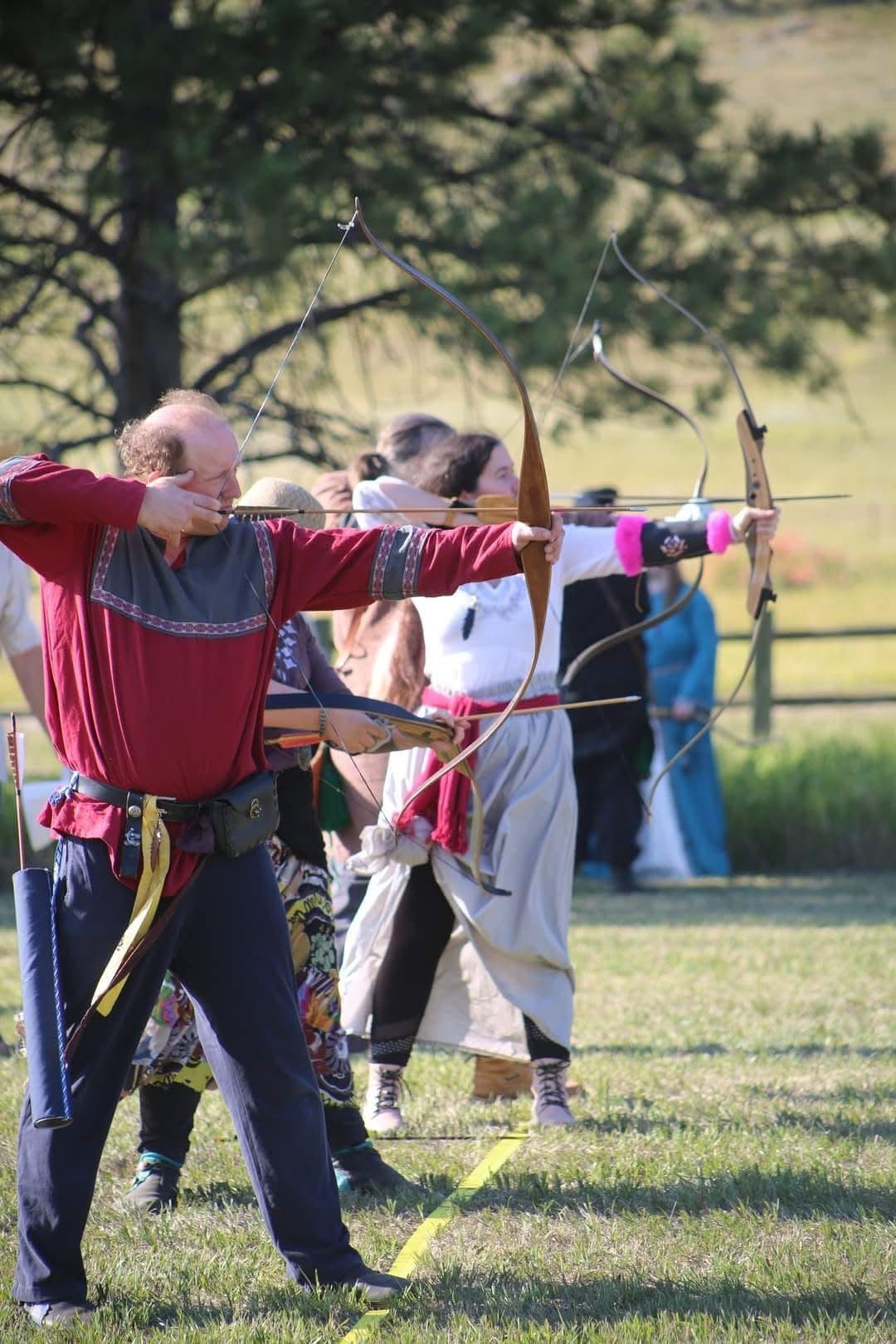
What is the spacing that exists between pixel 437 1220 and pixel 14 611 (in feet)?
7.68

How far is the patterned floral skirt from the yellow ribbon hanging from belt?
746 millimetres

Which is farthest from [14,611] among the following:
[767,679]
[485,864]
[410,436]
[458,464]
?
[767,679]

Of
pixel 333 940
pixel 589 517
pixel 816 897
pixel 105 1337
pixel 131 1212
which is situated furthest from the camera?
pixel 816 897

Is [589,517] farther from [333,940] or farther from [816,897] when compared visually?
[816,897]

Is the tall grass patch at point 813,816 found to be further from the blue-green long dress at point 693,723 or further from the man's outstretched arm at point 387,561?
the man's outstretched arm at point 387,561

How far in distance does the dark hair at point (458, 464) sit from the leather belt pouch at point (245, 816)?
1378 mm

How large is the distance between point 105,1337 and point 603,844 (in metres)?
5.74

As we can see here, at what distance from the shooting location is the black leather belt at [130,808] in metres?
2.75

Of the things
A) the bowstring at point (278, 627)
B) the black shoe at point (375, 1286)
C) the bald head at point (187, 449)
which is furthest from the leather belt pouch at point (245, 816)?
the black shoe at point (375, 1286)

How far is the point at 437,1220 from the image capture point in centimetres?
327

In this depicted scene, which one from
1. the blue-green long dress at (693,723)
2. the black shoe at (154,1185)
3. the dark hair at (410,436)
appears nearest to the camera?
the black shoe at (154,1185)

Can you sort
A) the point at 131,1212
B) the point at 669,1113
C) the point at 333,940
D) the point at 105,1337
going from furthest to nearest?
1. the point at 669,1113
2. the point at 333,940
3. the point at 131,1212
4. the point at 105,1337

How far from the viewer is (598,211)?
8555 millimetres

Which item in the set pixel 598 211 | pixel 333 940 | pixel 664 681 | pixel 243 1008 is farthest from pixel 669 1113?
pixel 598 211
